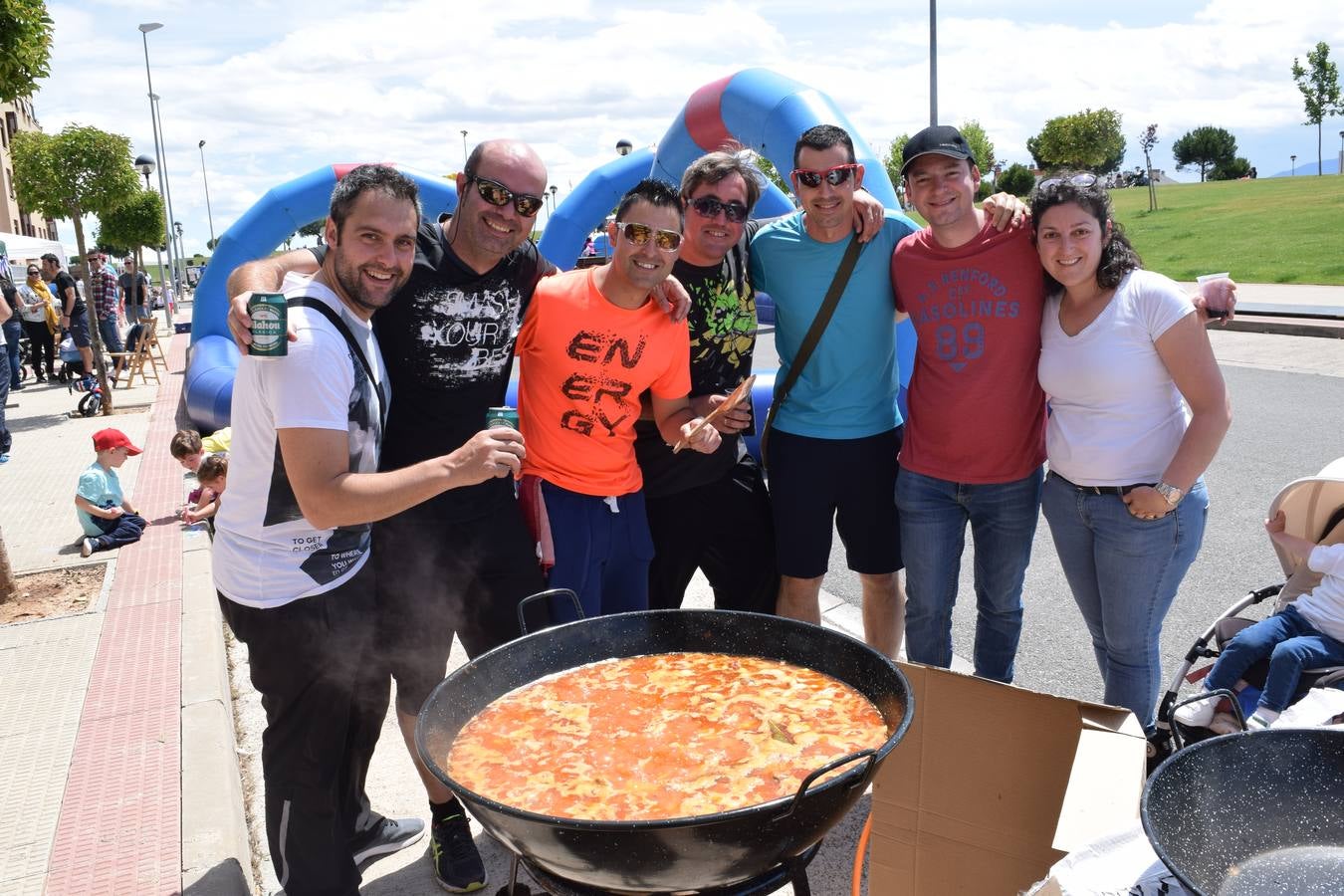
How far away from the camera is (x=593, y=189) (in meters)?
12.2

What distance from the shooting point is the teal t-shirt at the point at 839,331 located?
3631mm

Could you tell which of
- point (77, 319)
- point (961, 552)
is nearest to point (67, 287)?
point (77, 319)

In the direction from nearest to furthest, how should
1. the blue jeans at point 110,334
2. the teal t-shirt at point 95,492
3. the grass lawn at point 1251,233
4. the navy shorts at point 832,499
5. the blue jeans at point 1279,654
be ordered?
1. the blue jeans at point 1279,654
2. the navy shorts at point 832,499
3. the teal t-shirt at point 95,492
4. the blue jeans at point 110,334
5. the grass lawn at point 1251,233

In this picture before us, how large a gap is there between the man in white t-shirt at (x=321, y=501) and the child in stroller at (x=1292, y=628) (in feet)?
7.35

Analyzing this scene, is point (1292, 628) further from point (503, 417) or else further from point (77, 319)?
point (77, 319)

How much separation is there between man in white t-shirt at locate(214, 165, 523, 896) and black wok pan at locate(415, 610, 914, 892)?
0.50 metres

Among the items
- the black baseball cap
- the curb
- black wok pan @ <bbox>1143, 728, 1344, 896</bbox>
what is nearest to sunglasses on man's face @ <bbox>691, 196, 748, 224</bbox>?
the black baseball cap

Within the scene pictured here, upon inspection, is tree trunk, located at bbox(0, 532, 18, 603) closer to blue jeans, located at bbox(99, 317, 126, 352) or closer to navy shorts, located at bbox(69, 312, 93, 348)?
navy shorts, located at bbox(69, 312, 93, 348)

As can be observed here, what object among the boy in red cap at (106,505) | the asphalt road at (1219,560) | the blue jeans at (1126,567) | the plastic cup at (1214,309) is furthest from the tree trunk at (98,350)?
the plastic cup at (1214,309)

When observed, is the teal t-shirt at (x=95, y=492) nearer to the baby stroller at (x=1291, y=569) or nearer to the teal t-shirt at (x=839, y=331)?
the teal t-shirt at (x=839, y=331)

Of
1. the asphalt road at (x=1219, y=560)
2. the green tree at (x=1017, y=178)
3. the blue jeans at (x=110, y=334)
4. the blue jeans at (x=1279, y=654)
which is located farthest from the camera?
the green tree at (x=1017, y=178)

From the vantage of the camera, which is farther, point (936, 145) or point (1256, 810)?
point (936, 145)

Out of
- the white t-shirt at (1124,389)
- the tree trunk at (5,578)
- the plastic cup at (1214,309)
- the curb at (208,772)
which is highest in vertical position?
the plastic cup at (1214,309)

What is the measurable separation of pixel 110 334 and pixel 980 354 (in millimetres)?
18222
